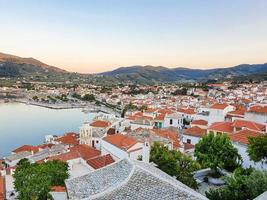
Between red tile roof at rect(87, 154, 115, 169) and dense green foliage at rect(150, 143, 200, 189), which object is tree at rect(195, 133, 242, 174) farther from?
red tile roof at rect(87, 154, 115, 169)

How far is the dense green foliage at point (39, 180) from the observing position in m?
11.0

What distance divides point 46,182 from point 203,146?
7.67 metres

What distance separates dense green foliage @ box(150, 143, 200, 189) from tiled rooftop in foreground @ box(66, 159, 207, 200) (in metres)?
4.96

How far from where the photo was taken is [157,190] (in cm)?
675

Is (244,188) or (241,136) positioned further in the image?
(241,136)

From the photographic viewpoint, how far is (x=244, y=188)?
10.5 meters

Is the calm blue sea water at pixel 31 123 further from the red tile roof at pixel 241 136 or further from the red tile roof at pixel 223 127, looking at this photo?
the red tile roof at pixel 241 136

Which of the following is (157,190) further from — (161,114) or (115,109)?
(115,109)

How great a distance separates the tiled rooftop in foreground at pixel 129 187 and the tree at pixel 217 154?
7481 millimetres

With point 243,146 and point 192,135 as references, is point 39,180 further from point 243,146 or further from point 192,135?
Answer: point 192,135

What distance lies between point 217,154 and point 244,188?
13.8ft

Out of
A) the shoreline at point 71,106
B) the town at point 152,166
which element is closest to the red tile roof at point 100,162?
the town at point 152,166

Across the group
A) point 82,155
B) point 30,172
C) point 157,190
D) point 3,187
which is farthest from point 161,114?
point 157,190

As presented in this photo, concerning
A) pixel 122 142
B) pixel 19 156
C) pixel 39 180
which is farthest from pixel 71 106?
pixel 39 180
